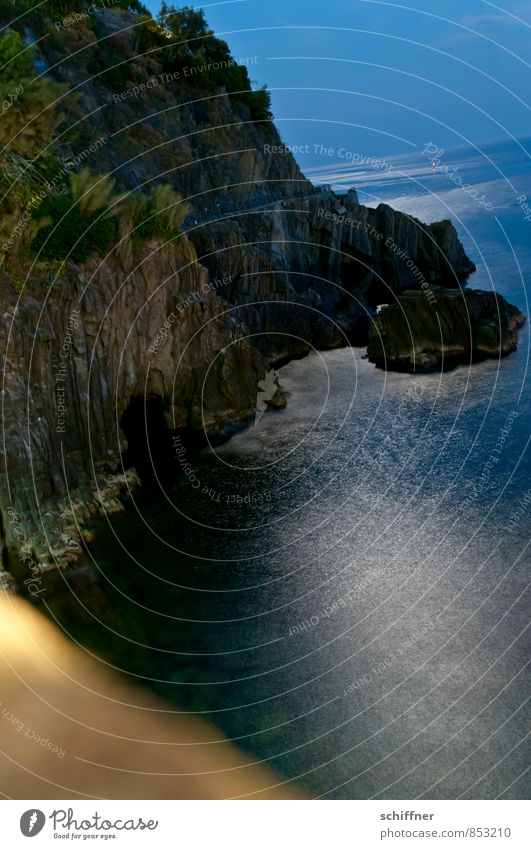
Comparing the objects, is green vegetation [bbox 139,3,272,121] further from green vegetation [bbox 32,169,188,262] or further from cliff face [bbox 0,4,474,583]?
green vegetation [bbox 32,169,188,262]

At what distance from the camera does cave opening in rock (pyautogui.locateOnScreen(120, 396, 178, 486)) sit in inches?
1458

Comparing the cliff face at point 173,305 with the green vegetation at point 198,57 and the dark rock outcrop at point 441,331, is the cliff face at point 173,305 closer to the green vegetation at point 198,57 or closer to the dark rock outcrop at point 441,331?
the green vegetation at point 198,57

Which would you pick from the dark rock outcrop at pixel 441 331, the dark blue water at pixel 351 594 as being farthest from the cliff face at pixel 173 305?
the dark rock outcrop at pixel 441 331

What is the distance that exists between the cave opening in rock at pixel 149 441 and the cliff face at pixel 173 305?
0.37 feet

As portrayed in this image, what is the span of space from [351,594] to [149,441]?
18.0 metres

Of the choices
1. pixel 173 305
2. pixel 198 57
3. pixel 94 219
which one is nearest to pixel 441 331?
Answer: pixel 173 305

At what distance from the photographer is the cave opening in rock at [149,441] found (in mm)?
37031

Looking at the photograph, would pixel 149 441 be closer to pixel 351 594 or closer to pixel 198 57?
pixel 351 594

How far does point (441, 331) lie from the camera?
52219 millimetres

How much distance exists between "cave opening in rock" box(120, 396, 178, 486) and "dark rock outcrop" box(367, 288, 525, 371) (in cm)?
1811

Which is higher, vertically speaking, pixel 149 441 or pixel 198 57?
pixel 198 57

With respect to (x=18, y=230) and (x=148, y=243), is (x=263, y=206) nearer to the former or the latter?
(x=148, y=243)

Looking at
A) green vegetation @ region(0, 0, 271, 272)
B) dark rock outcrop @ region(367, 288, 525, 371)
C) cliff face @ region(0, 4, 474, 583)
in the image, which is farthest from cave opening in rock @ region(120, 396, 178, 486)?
dark rock outcrop @ region(367, 288, 525, 371)

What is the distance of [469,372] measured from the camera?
160ft
